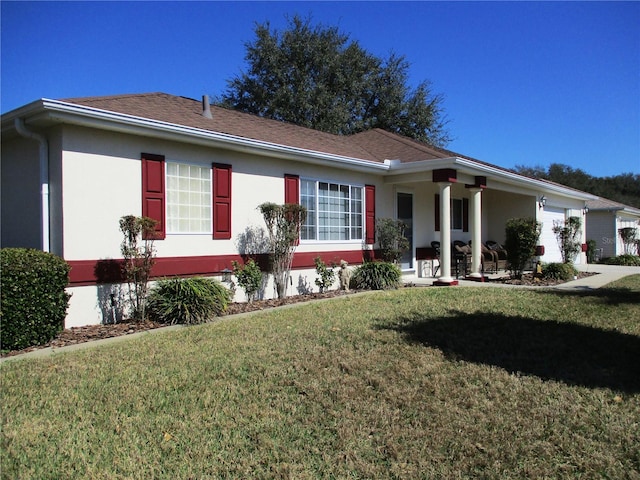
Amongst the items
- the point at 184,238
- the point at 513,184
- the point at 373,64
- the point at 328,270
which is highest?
the point at 373,64

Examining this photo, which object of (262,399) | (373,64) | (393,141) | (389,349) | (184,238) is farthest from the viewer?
(373,64)

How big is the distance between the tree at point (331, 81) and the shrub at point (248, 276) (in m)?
20.0

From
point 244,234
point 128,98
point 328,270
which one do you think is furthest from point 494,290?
point 128,98

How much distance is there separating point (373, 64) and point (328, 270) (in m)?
22.2

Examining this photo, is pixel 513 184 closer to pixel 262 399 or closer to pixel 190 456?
pixel 262 399

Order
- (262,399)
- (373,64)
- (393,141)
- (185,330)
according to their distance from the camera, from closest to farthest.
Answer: (262,399), (185,330), (393,141), (373,64)

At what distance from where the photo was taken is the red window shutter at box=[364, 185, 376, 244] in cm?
1232

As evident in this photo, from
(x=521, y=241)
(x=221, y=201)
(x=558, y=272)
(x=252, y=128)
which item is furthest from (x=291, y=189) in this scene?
(x=558, y=272)

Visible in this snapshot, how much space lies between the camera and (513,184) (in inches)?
622

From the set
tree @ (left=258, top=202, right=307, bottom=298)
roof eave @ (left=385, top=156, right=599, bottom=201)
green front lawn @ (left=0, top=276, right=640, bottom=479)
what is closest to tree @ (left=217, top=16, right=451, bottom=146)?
roof eave @ (left=385, top=156, right=599, bottom=201)

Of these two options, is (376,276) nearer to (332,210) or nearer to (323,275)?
(323,275)

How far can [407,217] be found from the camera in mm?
14023

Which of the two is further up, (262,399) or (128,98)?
(128,98)

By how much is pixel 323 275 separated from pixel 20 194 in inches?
232
